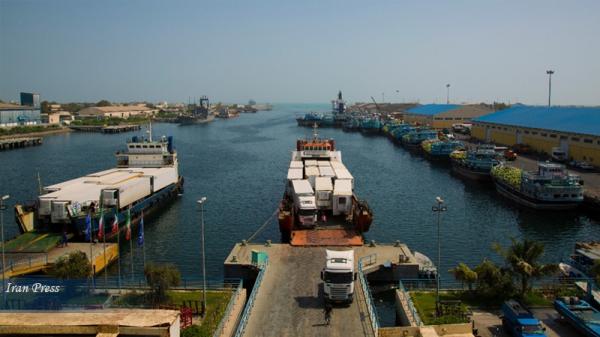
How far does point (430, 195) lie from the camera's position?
6594 cm

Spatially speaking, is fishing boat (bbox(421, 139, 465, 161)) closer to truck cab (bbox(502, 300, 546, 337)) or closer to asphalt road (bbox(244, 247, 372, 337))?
asphalt road (bbox(244, 247, 372, 337))

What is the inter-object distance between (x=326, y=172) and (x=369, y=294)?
79.9 ft

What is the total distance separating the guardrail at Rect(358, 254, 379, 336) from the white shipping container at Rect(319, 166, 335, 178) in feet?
52.2

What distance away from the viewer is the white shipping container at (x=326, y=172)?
4744cm

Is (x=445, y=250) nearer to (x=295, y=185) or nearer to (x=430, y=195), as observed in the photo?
(x=295, y=185)

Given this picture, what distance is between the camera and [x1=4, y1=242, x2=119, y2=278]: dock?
32.0 metres

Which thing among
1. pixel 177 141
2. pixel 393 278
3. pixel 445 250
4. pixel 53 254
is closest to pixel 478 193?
pixel 445 250

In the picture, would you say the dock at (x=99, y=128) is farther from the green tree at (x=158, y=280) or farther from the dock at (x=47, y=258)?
the green tree at (x=158, y=280)

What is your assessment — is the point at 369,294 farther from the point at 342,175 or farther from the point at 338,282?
the point at 342,175

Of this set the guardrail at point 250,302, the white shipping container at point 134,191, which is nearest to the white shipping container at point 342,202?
the guardrail at point 250,302

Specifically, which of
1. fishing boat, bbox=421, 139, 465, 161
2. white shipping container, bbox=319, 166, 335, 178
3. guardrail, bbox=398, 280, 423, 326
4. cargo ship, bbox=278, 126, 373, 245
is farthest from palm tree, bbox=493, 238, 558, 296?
fishing boat, bbox=421, 139, 465, 161

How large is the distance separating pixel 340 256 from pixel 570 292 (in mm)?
12875

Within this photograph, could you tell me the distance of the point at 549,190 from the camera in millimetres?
54375

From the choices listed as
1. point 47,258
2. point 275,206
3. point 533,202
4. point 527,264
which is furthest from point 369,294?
point 533,202
